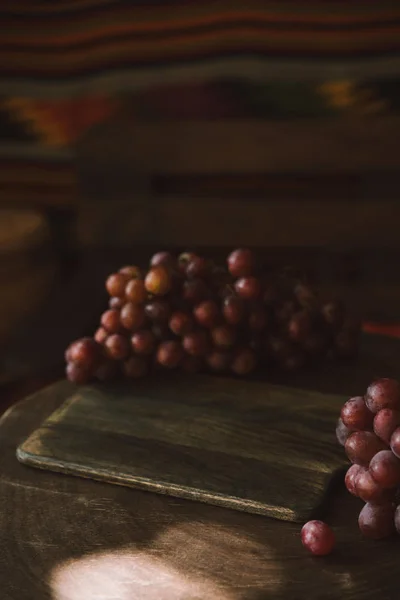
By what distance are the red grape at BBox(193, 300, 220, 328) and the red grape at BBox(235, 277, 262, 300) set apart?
38 millimetres

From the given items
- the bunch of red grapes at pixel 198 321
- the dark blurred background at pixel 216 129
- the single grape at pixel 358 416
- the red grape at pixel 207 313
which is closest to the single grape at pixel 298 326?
the bunch of red grapes at pixel 198 321

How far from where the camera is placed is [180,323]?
1011mm

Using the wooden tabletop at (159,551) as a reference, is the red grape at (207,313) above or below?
above

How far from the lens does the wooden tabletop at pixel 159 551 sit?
65cm

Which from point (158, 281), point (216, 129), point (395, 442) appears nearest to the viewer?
point (395, 442)

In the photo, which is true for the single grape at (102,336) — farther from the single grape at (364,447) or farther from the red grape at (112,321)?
the single grape at (364,447)

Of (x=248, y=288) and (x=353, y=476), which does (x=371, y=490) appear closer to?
(x=353, y=476)

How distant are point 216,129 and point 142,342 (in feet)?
4.56

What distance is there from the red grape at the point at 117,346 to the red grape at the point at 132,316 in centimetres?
2

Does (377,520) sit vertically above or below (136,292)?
below

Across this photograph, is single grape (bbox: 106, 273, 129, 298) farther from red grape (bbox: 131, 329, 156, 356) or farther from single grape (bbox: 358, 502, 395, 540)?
single grape (bbox: 358, 502, 395, 540)

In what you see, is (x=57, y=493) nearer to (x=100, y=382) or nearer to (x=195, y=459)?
(x=195, y=459)

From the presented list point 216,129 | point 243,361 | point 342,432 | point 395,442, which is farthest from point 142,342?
point 216,129

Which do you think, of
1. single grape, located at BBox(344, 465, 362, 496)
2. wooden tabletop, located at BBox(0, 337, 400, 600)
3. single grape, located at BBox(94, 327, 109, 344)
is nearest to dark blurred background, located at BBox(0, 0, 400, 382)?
single grape, located at BBox(94, 327, 109, 344)
